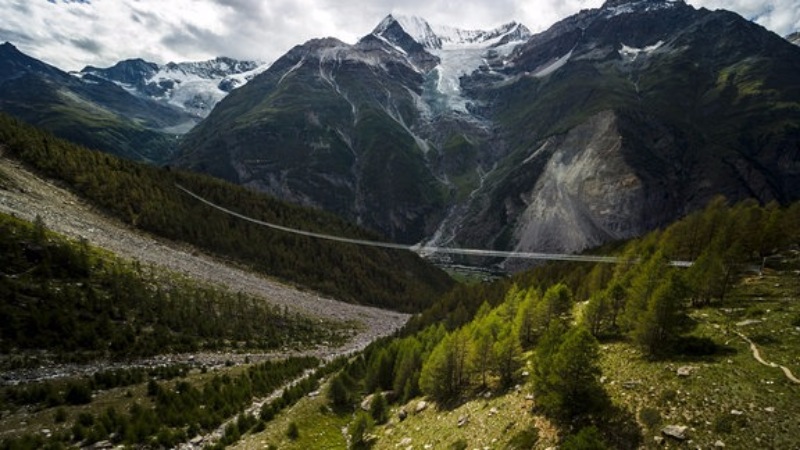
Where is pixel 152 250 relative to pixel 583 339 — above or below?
above

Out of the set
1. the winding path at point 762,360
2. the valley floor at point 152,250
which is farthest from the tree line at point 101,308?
Result: the winding path at point 762,360

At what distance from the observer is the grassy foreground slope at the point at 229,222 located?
114m

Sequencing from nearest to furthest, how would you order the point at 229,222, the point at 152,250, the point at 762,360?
the point at 762,360, the point at 152,250, the point at 229,222

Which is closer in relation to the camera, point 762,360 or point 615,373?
point 762,360

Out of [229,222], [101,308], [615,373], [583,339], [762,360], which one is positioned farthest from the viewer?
[229,222]

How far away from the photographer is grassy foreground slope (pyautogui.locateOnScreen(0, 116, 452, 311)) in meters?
114

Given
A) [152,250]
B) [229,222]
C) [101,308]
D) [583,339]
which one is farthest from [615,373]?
[229,222]

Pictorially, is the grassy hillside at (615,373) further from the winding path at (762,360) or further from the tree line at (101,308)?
the tree line at (101,308)

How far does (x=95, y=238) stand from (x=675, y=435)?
101179mm

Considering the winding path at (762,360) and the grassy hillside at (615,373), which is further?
Result: the winding path at (762,360)

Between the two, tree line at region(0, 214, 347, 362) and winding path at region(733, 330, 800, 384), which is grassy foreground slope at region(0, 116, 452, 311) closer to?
tree line at region(0, 214, 347, 362)

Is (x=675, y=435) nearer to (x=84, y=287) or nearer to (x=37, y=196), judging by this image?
(x=84, y=287)

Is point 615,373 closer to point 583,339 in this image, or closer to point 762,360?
point 583,339

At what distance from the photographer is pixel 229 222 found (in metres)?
142
